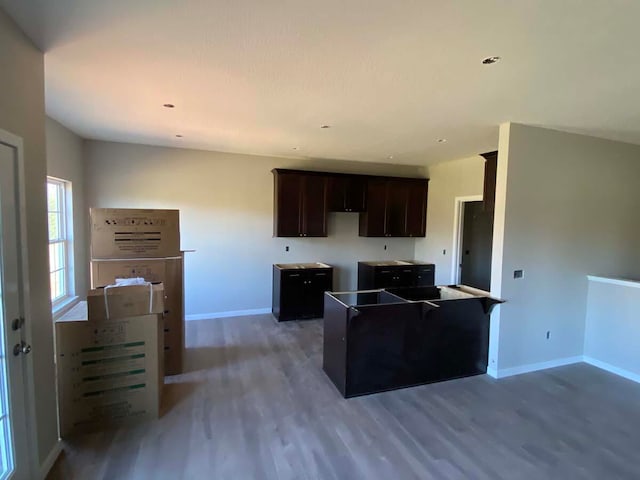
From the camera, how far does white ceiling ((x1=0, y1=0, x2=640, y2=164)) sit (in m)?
1.59

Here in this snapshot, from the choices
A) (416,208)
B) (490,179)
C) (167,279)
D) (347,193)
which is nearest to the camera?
(167,279)

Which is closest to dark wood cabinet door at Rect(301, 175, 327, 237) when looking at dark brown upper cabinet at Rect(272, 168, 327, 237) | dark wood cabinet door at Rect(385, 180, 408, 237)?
dark brown upper cabinet at Rect(272, 168, 327, 237)

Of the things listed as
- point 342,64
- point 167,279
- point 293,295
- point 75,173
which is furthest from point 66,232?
point 342,64

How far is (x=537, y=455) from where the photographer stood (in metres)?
2.34

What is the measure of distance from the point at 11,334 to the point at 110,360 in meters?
0.91

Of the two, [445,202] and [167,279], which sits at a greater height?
[445,202]

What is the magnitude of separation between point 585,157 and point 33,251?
5.12 meters

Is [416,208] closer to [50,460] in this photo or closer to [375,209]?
[375,209]

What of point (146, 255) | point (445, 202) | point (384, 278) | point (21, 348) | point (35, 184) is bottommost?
point (384, 278)

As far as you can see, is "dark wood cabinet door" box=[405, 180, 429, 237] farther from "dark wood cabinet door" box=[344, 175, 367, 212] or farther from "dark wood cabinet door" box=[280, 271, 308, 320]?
"dark wood cabinet door" box=[280, 271, 308, 320]

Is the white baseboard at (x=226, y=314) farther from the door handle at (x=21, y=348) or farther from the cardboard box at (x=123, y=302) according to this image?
the door handle at (x=21, y=348)

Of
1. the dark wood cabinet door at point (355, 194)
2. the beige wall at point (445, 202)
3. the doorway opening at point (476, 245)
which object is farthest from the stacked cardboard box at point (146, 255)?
the doorway opening at point (476, 245)

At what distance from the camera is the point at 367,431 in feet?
8.39

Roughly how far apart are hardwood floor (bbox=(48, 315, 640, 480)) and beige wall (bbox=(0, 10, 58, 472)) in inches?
17.6
